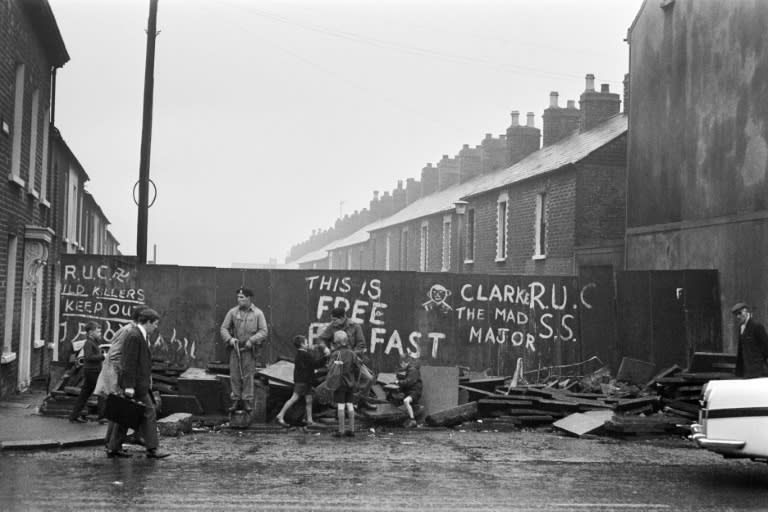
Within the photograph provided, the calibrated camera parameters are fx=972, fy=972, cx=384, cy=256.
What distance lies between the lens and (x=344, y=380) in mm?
14031

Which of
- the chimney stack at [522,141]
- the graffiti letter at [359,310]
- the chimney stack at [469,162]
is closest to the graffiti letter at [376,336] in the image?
the graffiti letter at [359,310]

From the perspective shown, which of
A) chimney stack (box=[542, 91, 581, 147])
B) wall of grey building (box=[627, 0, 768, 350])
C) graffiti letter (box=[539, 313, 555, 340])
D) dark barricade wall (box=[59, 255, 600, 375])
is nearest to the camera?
wall of grey building (box=[627, 0, 768, 350])

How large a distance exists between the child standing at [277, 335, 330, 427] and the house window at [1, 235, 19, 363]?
5212 mm

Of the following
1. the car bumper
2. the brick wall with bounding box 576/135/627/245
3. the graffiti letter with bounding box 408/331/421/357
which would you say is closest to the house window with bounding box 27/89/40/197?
the graffiti letter with bounding box 408/331/421/357

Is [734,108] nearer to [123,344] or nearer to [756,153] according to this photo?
[756,153]

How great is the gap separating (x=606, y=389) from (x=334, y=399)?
17.8ft

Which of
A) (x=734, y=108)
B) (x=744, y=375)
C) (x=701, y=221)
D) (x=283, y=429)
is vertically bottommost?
(x=283, y=429)

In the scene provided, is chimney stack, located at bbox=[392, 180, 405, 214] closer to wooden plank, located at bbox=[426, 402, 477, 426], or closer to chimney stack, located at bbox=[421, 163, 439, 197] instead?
chimney stack, located at bbox=[421, 163, 439, 197]

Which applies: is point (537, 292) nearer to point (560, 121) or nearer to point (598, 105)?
point (598, 105)

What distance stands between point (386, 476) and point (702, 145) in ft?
40.3

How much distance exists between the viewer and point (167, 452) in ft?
38.5

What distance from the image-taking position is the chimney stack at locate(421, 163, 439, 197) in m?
57.2

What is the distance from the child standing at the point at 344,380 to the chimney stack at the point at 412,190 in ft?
151

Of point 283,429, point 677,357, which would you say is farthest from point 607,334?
point 283,429
